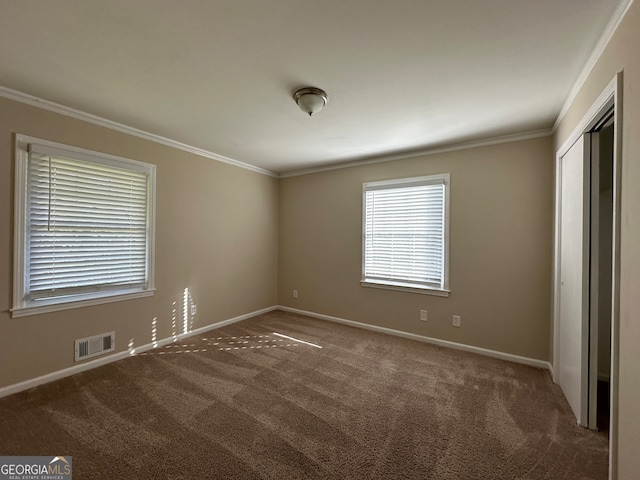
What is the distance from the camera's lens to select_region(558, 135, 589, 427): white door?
77.9 inches

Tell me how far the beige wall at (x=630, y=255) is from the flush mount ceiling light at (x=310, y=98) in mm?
1719

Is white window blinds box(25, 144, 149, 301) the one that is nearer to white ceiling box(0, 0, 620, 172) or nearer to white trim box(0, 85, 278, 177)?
white trim box(0, 85, 278, 177)

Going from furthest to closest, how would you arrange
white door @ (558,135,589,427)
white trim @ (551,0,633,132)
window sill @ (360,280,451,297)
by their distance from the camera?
window sill @ (360,280,451,297) → white door @ (558,135,589,427) → white trim @ (551,0,633,132)

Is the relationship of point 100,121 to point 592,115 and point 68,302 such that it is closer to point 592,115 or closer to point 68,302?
point 68,302

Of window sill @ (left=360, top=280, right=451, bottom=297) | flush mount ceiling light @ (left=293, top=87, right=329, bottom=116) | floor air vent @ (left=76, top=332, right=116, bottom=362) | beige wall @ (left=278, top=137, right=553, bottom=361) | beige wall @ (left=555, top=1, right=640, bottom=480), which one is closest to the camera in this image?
beige wall @ (left=555, top=1, right=640, bottom=480)

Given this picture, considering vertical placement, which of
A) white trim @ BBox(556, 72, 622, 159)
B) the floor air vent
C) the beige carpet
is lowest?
the beige carpet

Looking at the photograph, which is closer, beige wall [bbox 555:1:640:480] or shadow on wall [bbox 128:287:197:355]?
beige wall [bbox 555:1:640:480]

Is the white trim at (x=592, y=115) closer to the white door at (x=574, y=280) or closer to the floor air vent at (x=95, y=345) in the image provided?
the white door at (x=574, y=280)

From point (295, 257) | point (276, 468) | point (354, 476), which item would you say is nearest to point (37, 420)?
point (276, 468)

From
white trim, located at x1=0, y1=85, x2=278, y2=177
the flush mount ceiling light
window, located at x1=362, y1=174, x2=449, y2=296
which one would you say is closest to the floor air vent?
white trim, located at x1=0, y1=85, x2=278, y2=177

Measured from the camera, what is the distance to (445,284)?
3432 millimetres

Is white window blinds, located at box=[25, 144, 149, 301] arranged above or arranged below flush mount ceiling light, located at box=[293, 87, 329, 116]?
below

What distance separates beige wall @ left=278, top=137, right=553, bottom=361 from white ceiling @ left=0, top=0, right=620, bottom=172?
1.79ft

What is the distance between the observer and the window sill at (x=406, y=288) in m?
3.47
